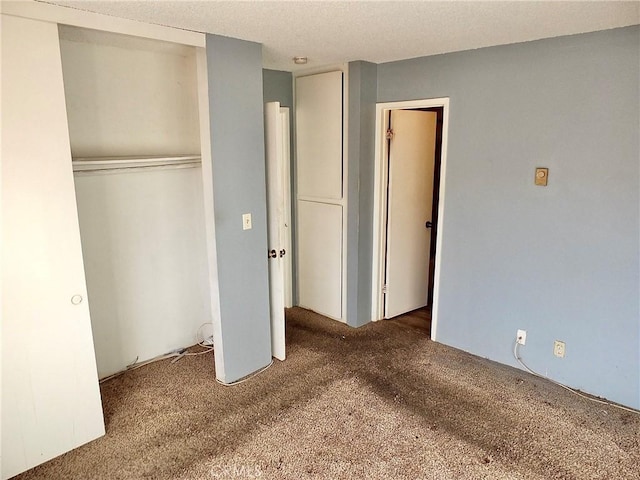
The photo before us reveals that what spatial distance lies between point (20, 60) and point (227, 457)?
2147 mm

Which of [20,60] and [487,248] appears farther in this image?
[487,248]

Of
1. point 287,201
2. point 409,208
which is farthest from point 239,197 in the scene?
point 409,208

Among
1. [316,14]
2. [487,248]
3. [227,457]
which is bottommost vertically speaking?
[227,457]

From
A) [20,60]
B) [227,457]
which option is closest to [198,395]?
[227,457]

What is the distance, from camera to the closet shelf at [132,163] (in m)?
2.65

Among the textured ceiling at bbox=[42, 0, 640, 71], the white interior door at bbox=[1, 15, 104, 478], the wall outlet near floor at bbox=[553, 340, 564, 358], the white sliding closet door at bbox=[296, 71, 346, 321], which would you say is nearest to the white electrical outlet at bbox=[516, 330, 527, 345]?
the wall outlet near floor at bbox=[553, 340, 564, 358]

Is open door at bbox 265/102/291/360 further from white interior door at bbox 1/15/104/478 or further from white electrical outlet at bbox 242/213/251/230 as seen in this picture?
white interior door at bbox 1/15/104/478

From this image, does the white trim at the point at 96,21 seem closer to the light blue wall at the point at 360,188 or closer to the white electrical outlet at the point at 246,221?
the white electrical outlet at the point at 246,221

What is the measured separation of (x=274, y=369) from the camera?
10.6 ft

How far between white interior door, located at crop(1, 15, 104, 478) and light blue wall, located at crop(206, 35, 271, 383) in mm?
843

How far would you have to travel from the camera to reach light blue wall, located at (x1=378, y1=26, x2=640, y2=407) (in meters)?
2.57

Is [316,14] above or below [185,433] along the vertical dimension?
above

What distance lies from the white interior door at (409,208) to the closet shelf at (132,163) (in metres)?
1.71

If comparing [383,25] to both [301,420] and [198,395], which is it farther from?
[198,395]
